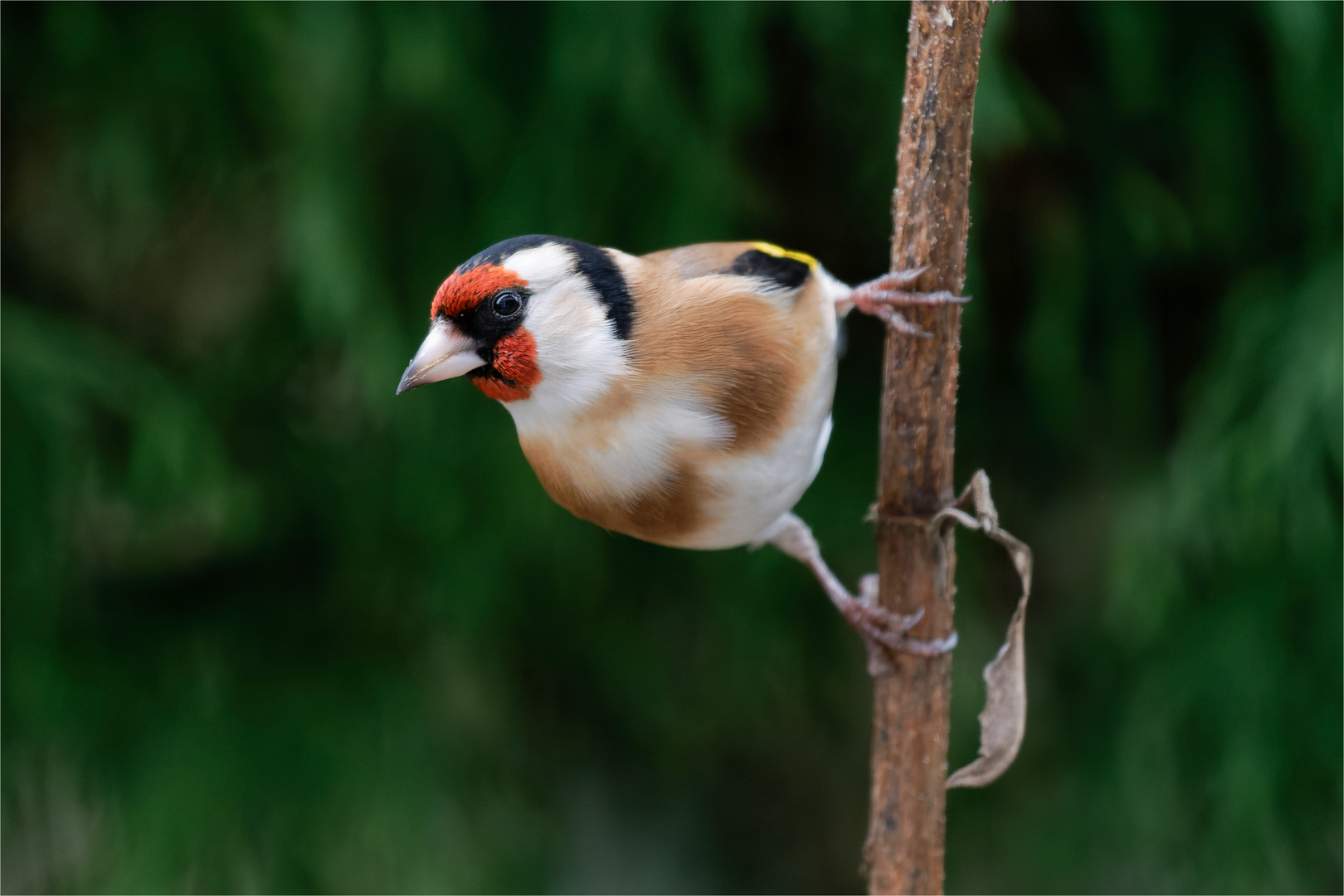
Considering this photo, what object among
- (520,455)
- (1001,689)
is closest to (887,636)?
(1001,689)

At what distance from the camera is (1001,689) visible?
3.84 ft

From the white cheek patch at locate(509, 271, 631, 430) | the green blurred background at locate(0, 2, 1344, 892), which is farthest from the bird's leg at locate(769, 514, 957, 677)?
the green blurred background at locate(0, 2, 1344, 892)

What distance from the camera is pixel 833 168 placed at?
229 centimetres

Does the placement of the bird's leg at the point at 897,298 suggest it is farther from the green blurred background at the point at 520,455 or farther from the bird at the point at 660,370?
the green blurred background at the point at 520,455

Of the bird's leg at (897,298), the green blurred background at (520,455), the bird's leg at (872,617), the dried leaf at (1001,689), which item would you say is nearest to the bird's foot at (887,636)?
the bird's leg at (872,617)

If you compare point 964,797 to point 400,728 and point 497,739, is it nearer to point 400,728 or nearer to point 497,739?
point 497,739

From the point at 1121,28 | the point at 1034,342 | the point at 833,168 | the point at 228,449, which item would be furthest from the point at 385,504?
the point at 1121,28

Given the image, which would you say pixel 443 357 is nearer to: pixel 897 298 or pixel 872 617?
pixel 897 298

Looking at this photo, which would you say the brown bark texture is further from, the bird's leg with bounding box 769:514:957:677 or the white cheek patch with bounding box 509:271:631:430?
the white cheek patch with bounding box 509:271:631:430

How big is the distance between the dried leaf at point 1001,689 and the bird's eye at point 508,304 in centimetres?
52

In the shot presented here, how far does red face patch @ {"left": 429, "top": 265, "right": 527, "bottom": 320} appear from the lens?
1061 mm

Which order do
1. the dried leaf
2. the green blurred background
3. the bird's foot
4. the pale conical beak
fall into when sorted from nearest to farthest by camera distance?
1. the pale conical beak
2. the dried leaf
3. the bird's foot
4. the green blurred background

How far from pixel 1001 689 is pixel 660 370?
51cm

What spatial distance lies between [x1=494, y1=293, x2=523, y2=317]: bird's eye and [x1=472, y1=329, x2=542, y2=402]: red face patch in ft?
0.07
